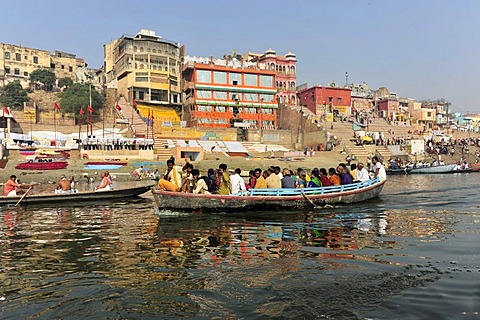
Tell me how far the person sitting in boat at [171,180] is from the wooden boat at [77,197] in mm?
5788

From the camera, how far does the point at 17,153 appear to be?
112ft

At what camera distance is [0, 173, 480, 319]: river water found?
4980 mm

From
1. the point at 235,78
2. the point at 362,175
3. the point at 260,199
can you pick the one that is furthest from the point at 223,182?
the point at 235,78

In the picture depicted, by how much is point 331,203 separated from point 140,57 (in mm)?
46151

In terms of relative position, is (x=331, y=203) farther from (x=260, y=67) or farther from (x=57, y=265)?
(x=260, y=67)

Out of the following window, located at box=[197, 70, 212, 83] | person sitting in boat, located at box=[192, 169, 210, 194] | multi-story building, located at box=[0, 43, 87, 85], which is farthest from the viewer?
multi-story building, located at box=[0, 43, 87, 85]

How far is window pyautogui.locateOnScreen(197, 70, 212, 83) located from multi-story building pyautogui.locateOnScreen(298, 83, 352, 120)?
58.7 ft

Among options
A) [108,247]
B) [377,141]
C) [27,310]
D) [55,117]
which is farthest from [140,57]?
[27,310]

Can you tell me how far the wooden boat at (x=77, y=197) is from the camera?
53.7ft

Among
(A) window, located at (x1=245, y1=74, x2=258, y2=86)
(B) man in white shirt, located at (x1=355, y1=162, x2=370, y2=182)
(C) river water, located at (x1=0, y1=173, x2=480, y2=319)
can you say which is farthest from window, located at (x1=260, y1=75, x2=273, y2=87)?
(C) river water, located at (x1=0, y1=173, x2=480, y2=319)

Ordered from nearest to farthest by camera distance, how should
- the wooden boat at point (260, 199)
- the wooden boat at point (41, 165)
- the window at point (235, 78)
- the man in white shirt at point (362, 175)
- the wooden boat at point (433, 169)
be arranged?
the wooden boat at point (260, 199), the man in white shirt at point (362, 175), the wooden boat at point (41, 165), the wooden boat at point (433, 169), the window at point (235, 78)

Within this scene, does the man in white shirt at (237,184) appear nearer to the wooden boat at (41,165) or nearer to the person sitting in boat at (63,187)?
the person sitting in boat at (63,187)

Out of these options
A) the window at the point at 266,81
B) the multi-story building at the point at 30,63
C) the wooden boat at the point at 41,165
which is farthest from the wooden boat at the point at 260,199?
the multi-story building at the point at 30,63

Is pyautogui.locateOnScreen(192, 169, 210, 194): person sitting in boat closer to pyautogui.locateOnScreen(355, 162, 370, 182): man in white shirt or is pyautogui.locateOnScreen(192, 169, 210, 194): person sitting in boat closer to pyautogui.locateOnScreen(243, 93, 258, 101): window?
pyautogui.locateOnScreen(355, 162, 370, 182): man in white shirt
